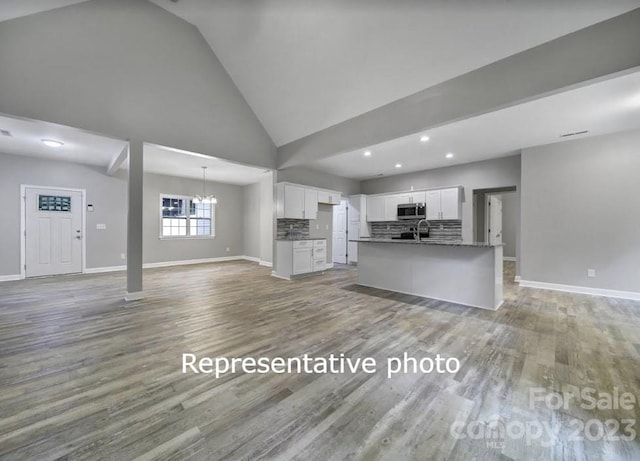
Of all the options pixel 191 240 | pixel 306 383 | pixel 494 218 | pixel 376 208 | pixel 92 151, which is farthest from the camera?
pixel 494 218

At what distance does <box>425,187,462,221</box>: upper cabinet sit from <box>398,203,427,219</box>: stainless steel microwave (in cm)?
13

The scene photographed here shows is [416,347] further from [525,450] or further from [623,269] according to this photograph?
[623,269]

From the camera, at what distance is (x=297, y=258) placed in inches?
232

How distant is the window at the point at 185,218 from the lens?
7824 mm

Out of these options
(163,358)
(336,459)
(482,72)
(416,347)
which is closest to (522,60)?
(482,72)

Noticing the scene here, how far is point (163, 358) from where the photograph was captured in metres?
2.26

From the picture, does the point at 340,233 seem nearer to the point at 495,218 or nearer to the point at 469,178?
the point at 469,178

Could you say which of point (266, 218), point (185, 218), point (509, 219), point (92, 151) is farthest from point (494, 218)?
point (92, 151)

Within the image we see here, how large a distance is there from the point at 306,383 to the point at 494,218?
9.08 m

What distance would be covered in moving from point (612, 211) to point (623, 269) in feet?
3.31

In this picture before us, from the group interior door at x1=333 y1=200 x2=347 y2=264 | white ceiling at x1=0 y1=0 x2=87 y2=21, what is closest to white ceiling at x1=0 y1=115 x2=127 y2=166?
white ceiling at x1=0 y1=0 x2=87 y2=21

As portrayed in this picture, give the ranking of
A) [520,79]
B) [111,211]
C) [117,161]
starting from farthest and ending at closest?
[111,211] → [117,161] → [520,79]

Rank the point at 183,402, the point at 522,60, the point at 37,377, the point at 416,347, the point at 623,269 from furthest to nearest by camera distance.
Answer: the point at 623,269 → the point at 522,60 → the point at 416,347 → the point at 37,377 → the point at 183,402

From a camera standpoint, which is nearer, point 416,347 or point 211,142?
point 416,347
